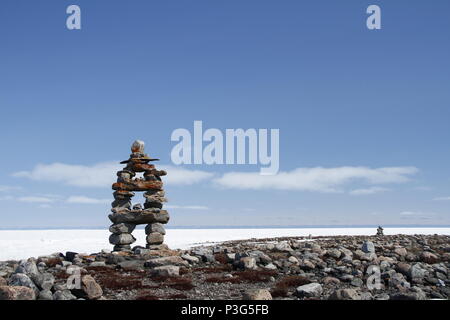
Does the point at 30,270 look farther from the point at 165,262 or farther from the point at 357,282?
the point at 357,282

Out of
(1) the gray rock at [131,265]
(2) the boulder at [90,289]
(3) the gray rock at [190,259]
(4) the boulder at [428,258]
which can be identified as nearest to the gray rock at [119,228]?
(1) the gray rock at [131,265]

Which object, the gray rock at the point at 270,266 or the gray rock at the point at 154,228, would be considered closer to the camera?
the gray rock at the point at 270,266

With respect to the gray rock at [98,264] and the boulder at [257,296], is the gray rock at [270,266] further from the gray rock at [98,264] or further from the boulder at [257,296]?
the gray rock at [98,264]

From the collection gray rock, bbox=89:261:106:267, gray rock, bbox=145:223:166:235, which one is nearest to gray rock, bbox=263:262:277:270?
gray rock, bbox=89:261:106:267

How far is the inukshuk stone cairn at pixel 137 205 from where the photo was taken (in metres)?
27.5

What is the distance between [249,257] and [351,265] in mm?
5024

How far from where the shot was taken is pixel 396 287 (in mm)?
15859

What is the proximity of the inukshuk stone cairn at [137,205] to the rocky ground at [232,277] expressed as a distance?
338 cm

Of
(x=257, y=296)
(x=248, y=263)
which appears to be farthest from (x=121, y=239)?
(x=257, y=296)

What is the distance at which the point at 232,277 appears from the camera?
1827cm

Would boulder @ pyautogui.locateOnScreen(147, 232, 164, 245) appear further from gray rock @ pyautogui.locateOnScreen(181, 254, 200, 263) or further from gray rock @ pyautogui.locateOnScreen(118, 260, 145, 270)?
gray rock @ pyautogui.locateOnScreen(118, 260, 145, 270)

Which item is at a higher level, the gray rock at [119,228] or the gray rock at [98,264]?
the gray rock at [119,228]
